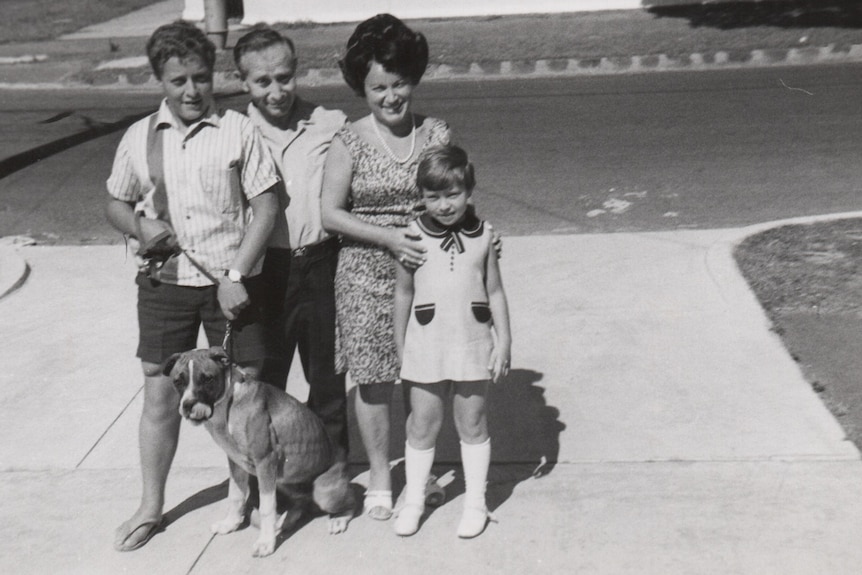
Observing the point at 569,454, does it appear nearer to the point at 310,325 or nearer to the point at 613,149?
the point at 310,325

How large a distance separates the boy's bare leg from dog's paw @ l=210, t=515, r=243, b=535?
22cm

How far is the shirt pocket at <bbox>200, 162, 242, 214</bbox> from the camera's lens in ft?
12.0

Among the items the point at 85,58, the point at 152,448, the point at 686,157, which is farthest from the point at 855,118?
the point at 85,58

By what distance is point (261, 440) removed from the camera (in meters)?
3.75

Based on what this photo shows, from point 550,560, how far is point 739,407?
1.48 m

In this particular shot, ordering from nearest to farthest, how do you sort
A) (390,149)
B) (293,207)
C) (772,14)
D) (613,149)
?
(390,149) < (293,207) < (613,149) < (772,14)

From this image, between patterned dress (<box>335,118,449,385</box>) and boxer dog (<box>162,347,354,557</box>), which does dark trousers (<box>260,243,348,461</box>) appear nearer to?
patterned dress (<box>335,118,449,385</box>)

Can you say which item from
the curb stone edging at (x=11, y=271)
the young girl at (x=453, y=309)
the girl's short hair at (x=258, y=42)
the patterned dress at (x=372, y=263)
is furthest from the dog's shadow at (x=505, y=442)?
the curb stone edging at (x=11, y=271)

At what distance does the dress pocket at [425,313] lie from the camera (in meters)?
3.79

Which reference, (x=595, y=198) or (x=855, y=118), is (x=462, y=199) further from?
(x=855, y=118)

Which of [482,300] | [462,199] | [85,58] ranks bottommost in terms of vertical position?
[85,58]

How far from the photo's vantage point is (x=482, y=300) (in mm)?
3814

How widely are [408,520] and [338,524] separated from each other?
26 centimetres

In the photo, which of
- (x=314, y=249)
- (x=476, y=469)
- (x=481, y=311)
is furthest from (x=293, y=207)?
(x=476, y=469)
